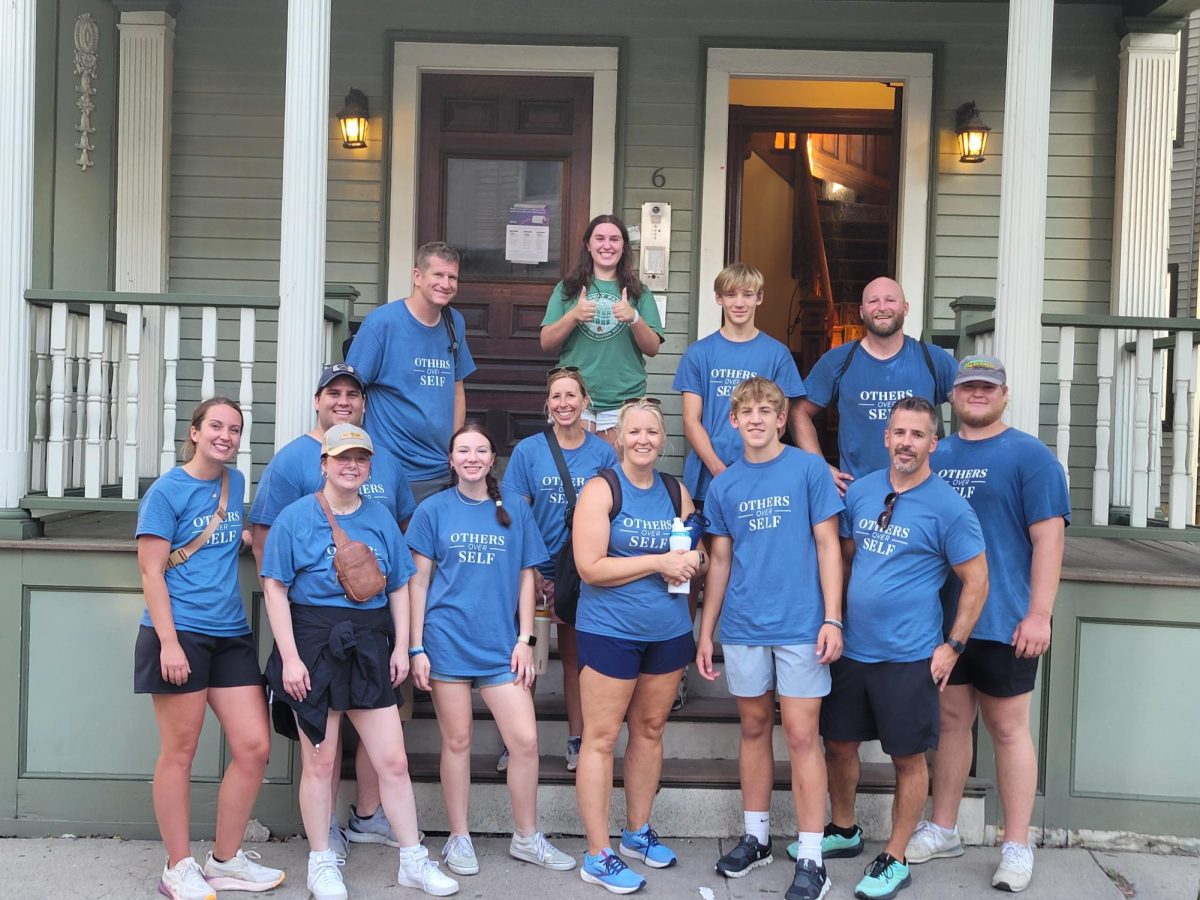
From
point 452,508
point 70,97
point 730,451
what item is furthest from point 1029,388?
point 70,97

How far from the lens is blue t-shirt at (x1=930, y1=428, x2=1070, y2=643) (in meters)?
3.83

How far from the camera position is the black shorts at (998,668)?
3.86 meters

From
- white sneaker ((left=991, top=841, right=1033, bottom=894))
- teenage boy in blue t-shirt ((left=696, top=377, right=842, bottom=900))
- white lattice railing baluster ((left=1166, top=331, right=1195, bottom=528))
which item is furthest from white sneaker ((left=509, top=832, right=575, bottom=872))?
white lattice railing baluster ((left=1166, top=331, right=1195, bottom=528))

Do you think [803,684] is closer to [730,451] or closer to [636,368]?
[730,451]

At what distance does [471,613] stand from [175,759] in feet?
3.50

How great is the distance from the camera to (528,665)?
3.85 metres

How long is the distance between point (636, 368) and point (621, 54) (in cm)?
269

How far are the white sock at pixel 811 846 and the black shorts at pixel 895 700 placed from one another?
14.9 inches

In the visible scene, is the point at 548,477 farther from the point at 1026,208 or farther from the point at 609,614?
the point at 1026,208

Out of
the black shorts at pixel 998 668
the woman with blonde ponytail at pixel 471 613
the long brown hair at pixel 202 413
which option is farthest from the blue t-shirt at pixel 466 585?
the black shorts at pixel 998 668

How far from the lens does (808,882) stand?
3689 millimetres

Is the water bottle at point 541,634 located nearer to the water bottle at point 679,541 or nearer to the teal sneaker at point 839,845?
the water bottle at point 679,541

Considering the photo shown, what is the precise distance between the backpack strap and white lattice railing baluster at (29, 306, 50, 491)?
1.44 metres

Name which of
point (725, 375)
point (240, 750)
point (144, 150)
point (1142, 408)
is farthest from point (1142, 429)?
point (144, 150)
